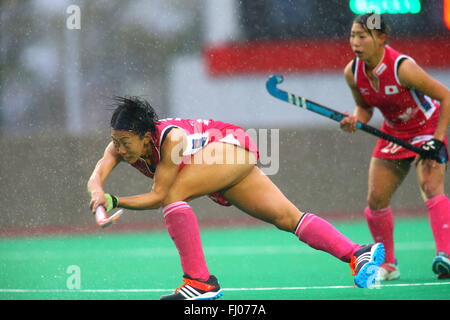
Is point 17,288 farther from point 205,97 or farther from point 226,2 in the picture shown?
point 226,2

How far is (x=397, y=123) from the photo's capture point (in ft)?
16.7

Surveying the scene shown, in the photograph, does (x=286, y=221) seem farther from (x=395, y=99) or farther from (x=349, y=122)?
(x=395, y=99)

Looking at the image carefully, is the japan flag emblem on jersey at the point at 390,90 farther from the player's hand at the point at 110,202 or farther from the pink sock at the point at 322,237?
the player's hand at the point at 110,202

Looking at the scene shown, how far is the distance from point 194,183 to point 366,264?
824 mm

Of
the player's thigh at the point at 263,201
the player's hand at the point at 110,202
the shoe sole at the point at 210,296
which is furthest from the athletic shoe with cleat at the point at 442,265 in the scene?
the player's hand at the point at 110,202

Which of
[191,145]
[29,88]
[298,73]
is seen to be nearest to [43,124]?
[29,88]

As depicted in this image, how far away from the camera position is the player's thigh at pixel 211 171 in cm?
393

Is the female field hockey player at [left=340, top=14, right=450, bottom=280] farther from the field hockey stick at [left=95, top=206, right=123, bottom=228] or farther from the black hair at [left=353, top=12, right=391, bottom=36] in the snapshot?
the field hockey stick at [left=95, top=206, right=123, bottom=228]

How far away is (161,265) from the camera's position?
5.75 meters

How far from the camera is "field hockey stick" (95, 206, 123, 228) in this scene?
3.47m

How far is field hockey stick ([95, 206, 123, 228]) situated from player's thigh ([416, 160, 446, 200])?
197cm

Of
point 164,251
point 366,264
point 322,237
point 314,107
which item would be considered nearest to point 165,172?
point 322,237

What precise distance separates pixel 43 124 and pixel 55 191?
144cm
